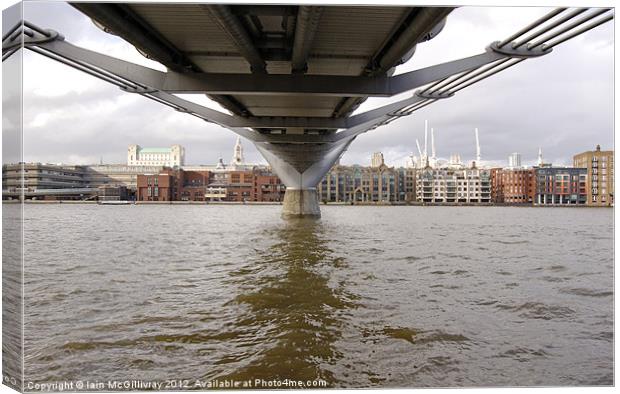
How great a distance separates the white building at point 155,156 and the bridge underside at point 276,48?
11524 mm

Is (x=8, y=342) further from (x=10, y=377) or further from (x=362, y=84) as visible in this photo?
(x=362, y=84)

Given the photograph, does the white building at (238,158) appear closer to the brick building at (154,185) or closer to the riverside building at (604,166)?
the brick building at (154,185)

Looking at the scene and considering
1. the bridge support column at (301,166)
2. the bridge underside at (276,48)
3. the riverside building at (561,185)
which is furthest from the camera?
the bridge support column at (301,166)

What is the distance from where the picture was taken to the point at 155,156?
22859 mm

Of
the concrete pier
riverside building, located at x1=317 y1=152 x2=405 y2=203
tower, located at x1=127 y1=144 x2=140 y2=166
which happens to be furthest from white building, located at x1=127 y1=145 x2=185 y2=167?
riverside building, located at x1=317 y1=152 x2=405 y2=203

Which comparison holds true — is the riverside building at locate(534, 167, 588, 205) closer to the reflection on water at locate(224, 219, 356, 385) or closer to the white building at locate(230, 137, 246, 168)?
the reflection on water at locate(224, 219, 356, 385)

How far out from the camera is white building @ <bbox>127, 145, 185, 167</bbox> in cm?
2267

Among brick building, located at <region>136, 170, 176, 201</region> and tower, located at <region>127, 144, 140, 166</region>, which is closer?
tower, located at <region>127, 144, 140, 166</region>

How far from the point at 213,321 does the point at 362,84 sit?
544 cm

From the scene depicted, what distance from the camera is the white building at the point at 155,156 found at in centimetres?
2267

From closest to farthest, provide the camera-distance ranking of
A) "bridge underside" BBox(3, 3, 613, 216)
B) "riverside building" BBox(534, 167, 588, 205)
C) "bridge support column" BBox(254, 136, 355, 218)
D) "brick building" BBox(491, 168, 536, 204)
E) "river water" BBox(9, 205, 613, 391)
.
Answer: "river water" BBox(9, 205, 613, 391) → "bridge underside" BBox(3, 3, 613, 216) → "riverside building" BBox(534, 167, 588, 205) → "brick building" BBox(491, 168, 536, 204) → "bridge support column" BBox(254, 136, 355, 218)

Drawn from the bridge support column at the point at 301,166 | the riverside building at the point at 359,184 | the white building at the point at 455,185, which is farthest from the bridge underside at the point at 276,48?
the riverside building at the point at 359,184

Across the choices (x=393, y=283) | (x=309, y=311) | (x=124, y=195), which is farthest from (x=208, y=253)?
(x=124, y=195)

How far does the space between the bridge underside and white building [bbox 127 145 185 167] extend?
11.5 m
